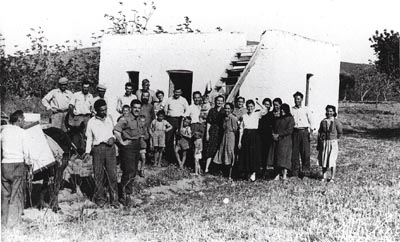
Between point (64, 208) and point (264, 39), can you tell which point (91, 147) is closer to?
point (64, 208)

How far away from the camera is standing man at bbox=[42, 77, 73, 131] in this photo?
9414mm

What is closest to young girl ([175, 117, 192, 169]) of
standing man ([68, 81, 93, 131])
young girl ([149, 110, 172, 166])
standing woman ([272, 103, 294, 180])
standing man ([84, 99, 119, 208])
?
young girl ([149, 110, 172, 166])

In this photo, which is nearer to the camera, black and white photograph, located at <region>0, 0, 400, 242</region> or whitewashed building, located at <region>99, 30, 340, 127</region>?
black and white photograph, located at <region>0, 0, 400, 242</region>

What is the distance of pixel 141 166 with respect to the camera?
9508mm

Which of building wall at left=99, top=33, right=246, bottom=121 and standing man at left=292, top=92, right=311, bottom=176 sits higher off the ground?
building wall at left=99, top=33, right=246, bottom=121

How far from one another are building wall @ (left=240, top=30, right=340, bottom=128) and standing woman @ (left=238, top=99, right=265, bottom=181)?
13.6 feet

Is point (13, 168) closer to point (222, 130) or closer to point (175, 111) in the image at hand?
point (222, 130)

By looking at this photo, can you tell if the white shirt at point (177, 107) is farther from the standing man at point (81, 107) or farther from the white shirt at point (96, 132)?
the white shirt at point (96, 132)

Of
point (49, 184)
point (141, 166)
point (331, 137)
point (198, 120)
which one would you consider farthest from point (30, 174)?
point (331, 137)

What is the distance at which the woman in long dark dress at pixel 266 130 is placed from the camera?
9.63 m

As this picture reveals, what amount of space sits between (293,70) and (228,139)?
5679 millimetres

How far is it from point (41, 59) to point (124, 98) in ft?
46.9

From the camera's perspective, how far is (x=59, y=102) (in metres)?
9.43

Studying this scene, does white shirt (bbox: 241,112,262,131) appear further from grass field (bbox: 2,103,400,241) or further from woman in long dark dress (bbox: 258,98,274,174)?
grass field (bbox: 2,103,400,241)
